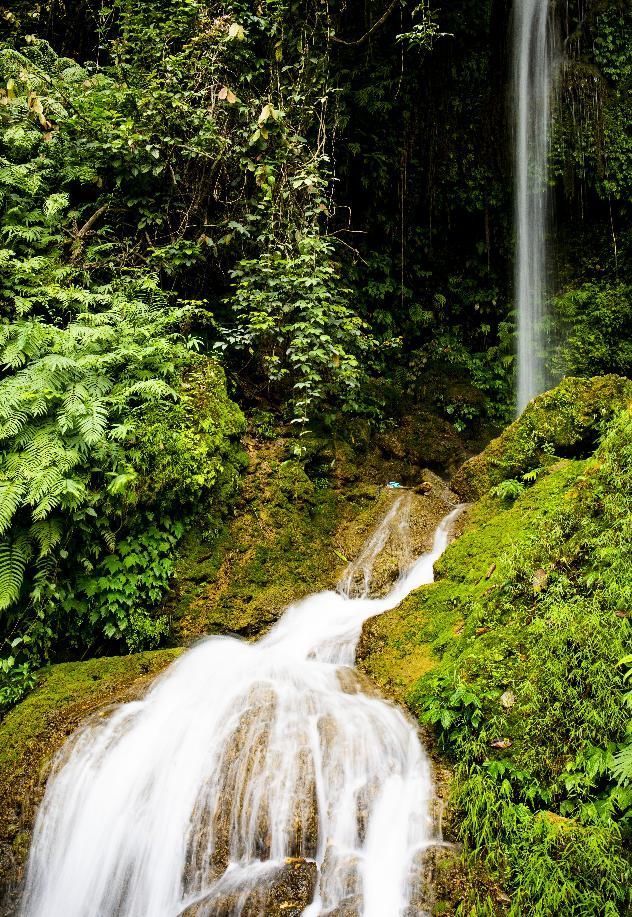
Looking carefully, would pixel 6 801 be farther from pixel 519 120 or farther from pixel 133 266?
pixel 519 120

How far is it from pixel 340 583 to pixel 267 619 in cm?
104

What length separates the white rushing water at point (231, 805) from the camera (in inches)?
125

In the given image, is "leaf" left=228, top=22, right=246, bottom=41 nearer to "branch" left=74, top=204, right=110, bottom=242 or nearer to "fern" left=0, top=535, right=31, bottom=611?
"branch" left=74, top=204, right=110, bottom=242

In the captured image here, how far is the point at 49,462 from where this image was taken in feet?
15.9

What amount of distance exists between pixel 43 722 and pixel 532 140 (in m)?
12.9

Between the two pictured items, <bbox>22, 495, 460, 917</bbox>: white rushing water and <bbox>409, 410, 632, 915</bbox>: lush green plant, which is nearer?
<bbox>409, 410, 632, 915</bbox>: lush green plant

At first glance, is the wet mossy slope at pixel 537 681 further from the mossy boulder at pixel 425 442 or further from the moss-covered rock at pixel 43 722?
the mossy boulder at pixel 425 442

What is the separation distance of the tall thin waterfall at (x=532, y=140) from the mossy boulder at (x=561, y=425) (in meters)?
5.30

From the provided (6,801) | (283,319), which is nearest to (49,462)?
(6,801)

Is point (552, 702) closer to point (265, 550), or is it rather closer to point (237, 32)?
point (265, 550)

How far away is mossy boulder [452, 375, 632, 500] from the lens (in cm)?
580

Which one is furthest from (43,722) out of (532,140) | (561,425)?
(532,140)

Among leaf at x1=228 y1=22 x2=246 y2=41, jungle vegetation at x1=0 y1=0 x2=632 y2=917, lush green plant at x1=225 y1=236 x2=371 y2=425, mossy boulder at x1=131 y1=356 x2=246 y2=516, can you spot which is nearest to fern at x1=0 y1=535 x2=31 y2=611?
jungle vegetation at x1=0 y1=0 x2=632 y2=917

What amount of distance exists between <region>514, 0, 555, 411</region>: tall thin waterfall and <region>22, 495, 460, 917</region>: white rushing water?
29.0ft
